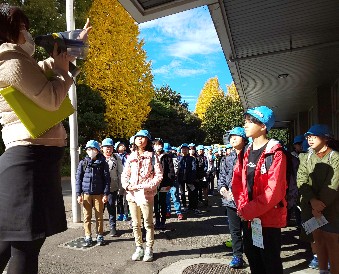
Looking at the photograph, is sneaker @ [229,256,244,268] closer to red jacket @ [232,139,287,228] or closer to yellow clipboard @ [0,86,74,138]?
red jacket @ [232,139,287,228]

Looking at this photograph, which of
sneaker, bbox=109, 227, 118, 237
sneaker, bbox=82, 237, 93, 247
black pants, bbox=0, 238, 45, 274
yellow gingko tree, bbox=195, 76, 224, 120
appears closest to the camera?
black pants, bbox=0, 238, 45, 274

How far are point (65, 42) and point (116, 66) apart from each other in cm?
2451

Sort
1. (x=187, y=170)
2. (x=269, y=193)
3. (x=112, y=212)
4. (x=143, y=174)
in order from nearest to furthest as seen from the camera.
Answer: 1. (x=269, y=193)
2. (x=143, y=174)
3. (x=112, y=212)
4. (x=187, y=170)

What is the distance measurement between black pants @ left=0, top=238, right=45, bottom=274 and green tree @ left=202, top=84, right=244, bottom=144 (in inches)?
1907

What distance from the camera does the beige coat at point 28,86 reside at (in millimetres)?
1519

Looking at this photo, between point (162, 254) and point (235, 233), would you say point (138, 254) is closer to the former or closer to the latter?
point (162, 254)

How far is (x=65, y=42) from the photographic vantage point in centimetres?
182

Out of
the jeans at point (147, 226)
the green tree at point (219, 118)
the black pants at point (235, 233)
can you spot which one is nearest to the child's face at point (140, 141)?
the jeans at point (147, 226)

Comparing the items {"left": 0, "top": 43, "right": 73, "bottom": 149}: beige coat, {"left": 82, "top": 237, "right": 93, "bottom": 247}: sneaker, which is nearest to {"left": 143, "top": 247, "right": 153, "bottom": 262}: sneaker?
{"left": 82, "top": 237, "right": 93, "bottom": 247}: sneaker

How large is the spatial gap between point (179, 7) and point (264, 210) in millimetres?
3365

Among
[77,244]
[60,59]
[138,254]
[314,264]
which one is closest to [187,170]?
[77,244]

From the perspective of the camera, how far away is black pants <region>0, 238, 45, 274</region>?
1.66 m

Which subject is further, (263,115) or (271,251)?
(263,115)

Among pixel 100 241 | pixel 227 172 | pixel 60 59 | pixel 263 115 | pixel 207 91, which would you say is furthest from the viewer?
pixel 207 91
